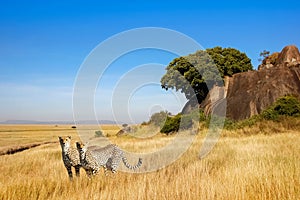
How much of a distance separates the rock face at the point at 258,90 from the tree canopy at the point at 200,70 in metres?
5.32

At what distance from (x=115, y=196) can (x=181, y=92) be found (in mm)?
32038

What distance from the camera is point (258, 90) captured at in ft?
75.6

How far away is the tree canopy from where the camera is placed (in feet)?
106

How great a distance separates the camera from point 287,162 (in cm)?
670

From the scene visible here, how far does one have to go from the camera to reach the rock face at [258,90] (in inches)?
866

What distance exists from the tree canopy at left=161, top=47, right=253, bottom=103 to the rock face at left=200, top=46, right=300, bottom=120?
Result: 5319mm

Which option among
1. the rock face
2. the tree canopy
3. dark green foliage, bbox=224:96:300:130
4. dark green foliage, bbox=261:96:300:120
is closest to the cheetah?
dark green foliage, bbox=224:96:300:130

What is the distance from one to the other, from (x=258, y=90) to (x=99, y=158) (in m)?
19.0

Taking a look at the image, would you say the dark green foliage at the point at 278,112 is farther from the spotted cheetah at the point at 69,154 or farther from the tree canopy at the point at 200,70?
the spotted cheetah at the point at 69,154

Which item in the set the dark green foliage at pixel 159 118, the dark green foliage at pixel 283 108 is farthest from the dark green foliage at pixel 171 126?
the dark green foliage at pixel 283 108

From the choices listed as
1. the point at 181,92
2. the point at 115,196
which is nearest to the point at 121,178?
the point at 115,196

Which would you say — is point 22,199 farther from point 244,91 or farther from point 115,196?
point 244,91

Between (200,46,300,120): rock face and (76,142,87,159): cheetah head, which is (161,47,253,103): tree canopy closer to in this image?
(200,46,300,120): rock face

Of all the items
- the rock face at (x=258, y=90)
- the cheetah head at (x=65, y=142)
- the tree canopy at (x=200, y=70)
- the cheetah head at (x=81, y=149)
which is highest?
the tree canopy at (x=200, y=70)
